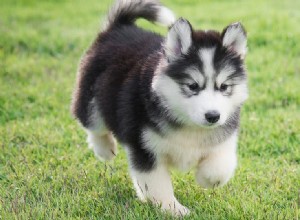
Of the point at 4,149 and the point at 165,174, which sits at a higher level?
the point at 165,174

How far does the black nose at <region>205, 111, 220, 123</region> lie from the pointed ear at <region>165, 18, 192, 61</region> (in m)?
0.48

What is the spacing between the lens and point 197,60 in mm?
4117

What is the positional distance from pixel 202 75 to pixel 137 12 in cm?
160

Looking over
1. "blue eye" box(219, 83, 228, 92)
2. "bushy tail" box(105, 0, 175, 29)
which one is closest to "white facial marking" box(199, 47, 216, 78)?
"blue eye" box(219, 83, 228, 92)

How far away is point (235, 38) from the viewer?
4.29 meters

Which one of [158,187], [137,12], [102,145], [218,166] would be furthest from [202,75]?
[102,145]

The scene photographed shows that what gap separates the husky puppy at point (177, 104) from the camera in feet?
13.4

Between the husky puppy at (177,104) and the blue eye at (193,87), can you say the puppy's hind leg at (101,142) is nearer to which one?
the husky puppy at (177,104)

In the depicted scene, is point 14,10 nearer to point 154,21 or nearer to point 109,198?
point 154,21

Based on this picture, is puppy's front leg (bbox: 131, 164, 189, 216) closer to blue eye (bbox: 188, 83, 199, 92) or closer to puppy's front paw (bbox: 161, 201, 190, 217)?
puppy's front paw (bbox: 161, 201, 190, 217)

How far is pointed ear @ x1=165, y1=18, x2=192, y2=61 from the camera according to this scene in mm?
4191

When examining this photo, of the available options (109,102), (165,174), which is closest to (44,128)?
(109,102)

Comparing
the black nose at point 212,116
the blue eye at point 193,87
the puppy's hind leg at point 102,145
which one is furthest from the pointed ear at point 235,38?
the puppy's hind leg at point 102,145

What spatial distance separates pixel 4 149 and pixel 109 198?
1524 mm
